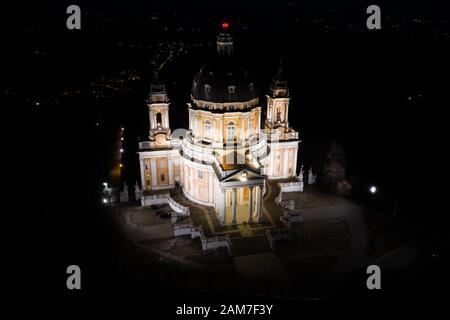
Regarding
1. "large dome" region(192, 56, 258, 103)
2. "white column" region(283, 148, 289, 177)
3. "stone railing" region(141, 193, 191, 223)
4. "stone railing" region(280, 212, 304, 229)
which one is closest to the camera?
"stone railing" region(280, 212, 304, 229)

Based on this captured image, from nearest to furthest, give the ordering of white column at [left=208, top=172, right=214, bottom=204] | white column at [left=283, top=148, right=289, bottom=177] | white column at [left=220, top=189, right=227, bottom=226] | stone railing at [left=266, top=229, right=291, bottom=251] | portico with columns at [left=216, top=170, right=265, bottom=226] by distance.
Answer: stone railing at [left=266, top=229, right=291, bottom=251] < portico with columns at [left=216, top=170, right=265, bottom=226] < white column at [left=220, top=189, right=227, bottom=226] < white column at [left=208, top=172, right=214, bottom=204] < white column at [left=283, top=148, right=289, bottom=177]

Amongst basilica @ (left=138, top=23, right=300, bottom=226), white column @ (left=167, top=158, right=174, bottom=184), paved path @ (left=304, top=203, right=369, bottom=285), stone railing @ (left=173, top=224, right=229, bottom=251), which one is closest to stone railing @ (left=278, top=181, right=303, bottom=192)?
basilica @ (left=138, top=23, right=300, bottom=226)

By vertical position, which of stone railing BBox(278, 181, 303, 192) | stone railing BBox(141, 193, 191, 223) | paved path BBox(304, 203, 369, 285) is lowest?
paved path BBox(304, 203, 369, 285)

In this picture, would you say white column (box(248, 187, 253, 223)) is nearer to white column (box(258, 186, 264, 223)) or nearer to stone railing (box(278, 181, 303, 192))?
white column (box(258, 186, 264, 223))

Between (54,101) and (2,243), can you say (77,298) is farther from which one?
(54,101)

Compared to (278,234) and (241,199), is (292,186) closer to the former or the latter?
(241,199)

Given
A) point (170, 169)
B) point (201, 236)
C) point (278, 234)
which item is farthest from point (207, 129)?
point (278, 234)
